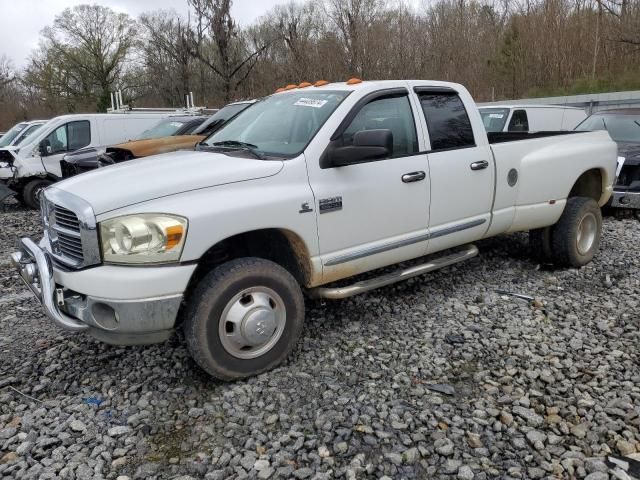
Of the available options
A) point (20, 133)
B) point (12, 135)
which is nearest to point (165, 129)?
point (20, 133)

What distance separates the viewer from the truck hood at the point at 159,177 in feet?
10.2

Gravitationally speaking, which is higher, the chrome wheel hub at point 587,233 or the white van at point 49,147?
the white van at point 49,147

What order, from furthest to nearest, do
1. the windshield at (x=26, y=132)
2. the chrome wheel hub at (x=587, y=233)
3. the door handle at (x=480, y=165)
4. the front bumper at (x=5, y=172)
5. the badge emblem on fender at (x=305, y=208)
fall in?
the windshield at (x=26, y=132) < the front bumper at (x=5, y=172) < the chrome wheel hub at (x=587, y=233) < the door handle at (x=480, y=165) < the badge emblem on fender at (x=305, y=208)

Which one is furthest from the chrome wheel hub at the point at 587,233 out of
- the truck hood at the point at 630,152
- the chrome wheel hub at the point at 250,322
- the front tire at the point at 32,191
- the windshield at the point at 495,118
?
the front tire at the point at 32,191

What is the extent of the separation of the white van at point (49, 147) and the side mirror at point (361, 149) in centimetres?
888

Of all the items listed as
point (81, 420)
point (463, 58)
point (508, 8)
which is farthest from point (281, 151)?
point (508, 8)

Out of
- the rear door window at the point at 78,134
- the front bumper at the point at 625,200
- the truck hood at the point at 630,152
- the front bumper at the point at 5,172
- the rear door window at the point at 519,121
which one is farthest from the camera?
the rear door window at the point at 78,134

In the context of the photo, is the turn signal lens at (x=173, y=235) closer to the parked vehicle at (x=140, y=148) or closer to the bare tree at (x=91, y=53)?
the parked vehicle at (x=140, y=148)

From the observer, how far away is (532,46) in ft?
68.1

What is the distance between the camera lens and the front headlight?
2.99m

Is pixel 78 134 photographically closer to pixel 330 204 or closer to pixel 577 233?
pixel 330 204

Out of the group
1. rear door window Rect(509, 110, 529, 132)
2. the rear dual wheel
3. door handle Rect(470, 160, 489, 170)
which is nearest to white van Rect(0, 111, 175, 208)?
rear door window Rect(509, 110, 529, 132)

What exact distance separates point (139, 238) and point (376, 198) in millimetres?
1716

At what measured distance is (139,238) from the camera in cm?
299
